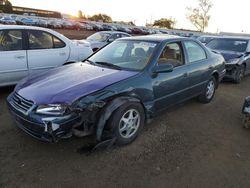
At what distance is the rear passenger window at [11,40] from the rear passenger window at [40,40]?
0.25 m

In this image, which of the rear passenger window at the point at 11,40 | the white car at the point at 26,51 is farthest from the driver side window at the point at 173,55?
the rear passenger window at the point at 11,40

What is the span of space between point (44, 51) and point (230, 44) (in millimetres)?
6759

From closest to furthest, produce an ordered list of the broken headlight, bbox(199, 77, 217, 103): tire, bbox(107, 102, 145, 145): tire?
1. the broken headlight
2. bbox(107, 102, 145, 145): tire
3. bbox(199, 77, 217, 103): tire

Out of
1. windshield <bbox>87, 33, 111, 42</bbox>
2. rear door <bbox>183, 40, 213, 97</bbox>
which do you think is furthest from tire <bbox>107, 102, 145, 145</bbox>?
windshield <bbox>87, 33, 111, 42</bbox>

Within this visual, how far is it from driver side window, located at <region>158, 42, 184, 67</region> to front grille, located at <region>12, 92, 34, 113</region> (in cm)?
213

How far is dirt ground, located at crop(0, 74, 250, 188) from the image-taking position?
9.23 ft

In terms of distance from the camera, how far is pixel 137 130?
3.64 m

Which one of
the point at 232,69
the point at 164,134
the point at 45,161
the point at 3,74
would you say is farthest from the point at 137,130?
the point at 232,69

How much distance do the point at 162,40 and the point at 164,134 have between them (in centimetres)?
165

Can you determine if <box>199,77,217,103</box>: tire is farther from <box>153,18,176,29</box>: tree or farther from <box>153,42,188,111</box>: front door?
<box>153,18,176,29</box>: tree

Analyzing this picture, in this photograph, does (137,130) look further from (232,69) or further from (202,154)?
(232,69)

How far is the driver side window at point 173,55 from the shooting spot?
406 cm

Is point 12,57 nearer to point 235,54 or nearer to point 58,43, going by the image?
point 58,43

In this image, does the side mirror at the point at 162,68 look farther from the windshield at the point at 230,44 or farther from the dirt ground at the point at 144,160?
the windshield at the point at 230,44
